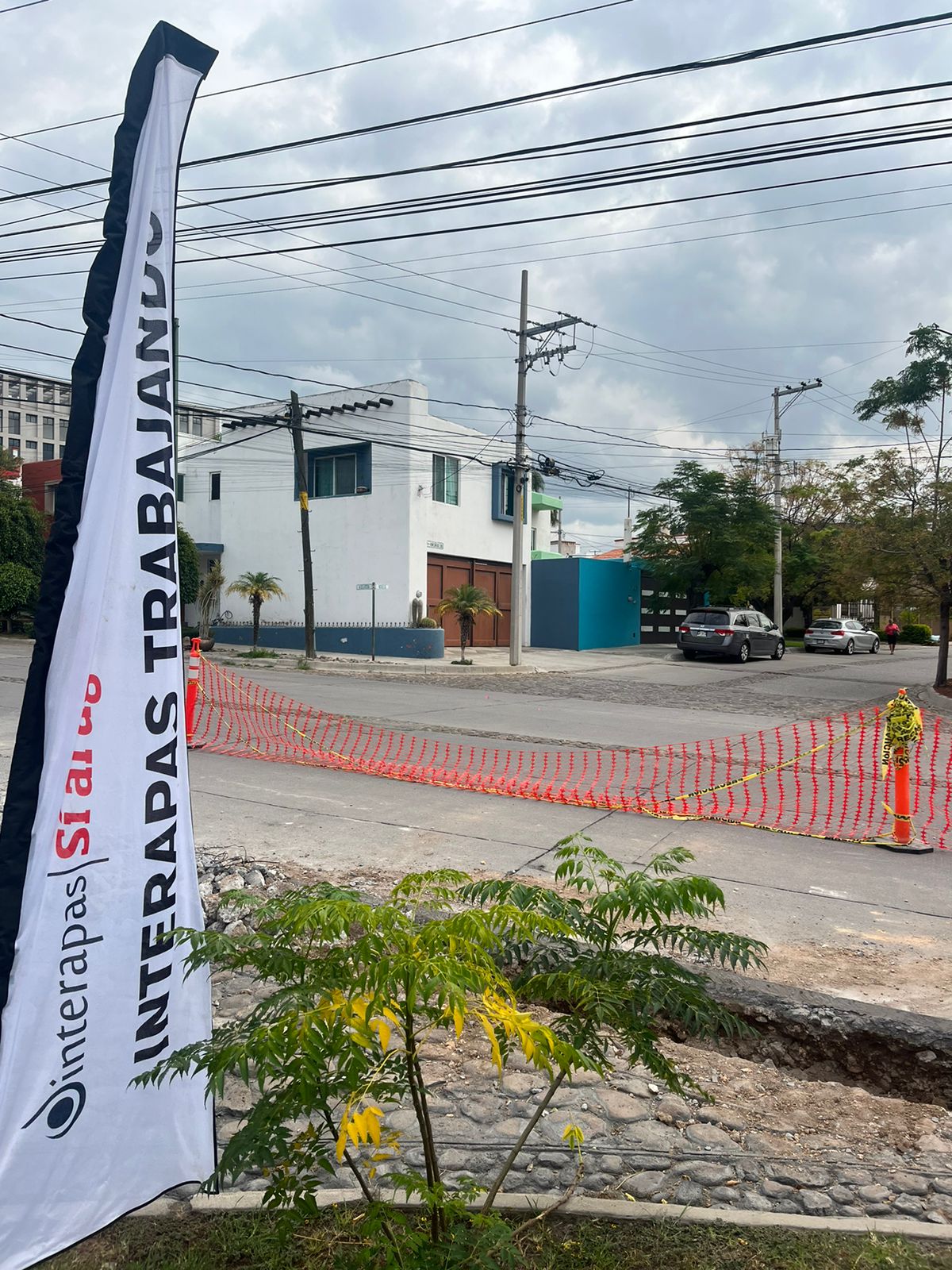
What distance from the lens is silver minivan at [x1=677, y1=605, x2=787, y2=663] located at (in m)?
31.2

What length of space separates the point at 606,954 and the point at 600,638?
38380 millimetres

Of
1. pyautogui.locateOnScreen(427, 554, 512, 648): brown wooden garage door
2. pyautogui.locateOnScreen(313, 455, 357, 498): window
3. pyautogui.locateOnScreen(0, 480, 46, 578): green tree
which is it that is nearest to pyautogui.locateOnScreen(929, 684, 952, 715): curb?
pyautogui.locateOnScreen(427, 554, 512, 648): brown wooden garage door

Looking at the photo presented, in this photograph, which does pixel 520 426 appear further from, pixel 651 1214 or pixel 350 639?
pixel 651 1214

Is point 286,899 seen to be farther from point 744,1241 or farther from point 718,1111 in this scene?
point 718,1111

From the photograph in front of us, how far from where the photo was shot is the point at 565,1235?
2678 millimetres

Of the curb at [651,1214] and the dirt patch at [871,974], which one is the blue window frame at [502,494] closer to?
the dirt patch at [871,974]

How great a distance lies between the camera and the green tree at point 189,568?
33.8 m

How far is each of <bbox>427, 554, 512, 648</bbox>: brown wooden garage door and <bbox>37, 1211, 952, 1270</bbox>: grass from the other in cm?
2945

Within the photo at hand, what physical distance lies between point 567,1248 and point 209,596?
1351 inches

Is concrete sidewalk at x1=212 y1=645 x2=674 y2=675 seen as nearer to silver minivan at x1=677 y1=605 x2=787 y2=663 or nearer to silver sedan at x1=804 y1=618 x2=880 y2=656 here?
silver minivan at x1=677 y1=605 x2=787 y2=663

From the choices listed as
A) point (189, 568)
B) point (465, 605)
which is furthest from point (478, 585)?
point (189, 568)

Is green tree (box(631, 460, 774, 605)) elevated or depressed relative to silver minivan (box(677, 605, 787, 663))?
elevated

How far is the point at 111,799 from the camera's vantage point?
2676 mm

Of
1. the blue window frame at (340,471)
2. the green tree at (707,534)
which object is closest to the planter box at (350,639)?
the blue window frame at (340,471)
